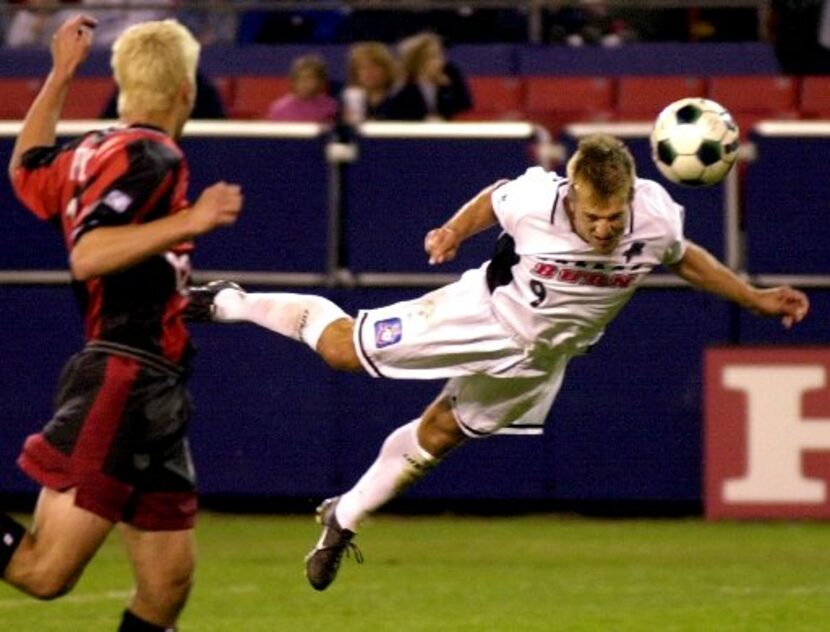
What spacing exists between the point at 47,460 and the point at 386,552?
4675mm

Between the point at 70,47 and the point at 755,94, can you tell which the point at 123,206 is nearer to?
the point at 70,47

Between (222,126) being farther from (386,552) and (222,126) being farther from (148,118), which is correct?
(148,118)

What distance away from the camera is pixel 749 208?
39.7 feet

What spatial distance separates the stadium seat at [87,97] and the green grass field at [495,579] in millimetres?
4106

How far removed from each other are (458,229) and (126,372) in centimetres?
220

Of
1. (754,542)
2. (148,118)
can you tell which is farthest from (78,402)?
(754,542)

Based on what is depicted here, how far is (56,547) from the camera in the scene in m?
6.50

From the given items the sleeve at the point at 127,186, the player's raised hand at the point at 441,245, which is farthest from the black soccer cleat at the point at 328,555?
the sleeve at the point at 127,186

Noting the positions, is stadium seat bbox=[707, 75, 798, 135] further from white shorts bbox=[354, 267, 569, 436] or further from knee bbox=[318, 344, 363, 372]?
knee bbox=[318, 344, 363, 372]

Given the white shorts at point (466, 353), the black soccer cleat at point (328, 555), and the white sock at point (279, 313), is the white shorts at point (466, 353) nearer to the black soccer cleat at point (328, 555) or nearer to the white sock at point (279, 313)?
the white sock at point (279, 313)

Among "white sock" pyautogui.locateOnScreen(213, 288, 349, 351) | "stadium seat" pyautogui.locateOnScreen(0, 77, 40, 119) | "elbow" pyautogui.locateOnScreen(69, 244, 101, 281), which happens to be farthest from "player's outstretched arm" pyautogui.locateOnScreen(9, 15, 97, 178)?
"stadium seat" pyautogui.locateOnScreen(0, 77, 40, 119)

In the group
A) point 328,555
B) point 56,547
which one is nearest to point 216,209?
point 56,547

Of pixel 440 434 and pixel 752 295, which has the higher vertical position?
pixel 752 295

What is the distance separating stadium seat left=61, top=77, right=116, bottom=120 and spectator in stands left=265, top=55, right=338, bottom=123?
1.74 meters
